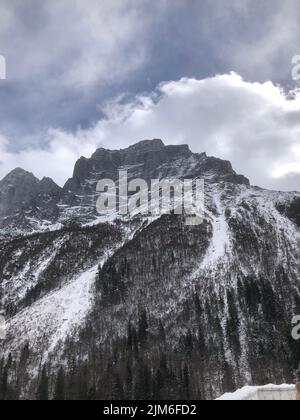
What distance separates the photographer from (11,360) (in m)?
182

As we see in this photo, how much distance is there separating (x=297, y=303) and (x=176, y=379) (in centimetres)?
6524

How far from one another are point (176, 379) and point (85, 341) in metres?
55.5

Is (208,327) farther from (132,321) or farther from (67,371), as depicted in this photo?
(67,371)

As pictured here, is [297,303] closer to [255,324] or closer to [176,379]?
[255,324]
